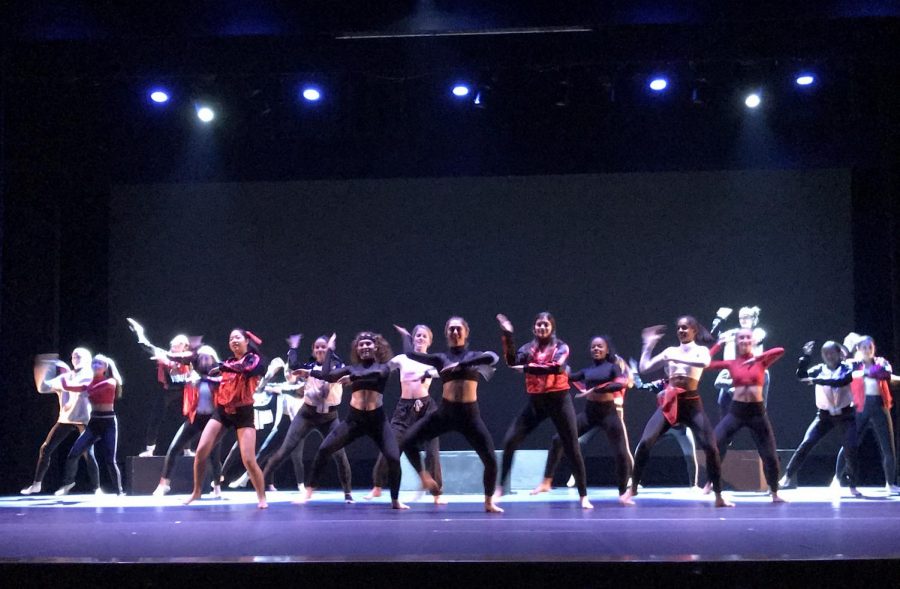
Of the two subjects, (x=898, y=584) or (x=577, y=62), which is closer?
(x=898, y=584)

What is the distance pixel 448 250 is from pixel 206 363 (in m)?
3.30

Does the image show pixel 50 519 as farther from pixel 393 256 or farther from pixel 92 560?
pixel 393 256

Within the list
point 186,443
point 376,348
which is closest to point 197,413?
point 186,443

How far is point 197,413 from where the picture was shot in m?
9.38

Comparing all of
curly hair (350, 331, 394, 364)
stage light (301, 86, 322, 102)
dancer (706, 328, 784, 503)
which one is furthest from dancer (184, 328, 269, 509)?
dancer (706, 328, 784, 503)

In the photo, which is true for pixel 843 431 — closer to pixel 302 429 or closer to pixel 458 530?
pixel 458 530

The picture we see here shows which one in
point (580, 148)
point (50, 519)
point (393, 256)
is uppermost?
point (580, 148)

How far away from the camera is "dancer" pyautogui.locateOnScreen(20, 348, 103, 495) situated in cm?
993

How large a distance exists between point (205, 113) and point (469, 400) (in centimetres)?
508

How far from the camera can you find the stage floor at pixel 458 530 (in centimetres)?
512

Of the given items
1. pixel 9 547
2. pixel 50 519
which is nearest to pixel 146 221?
pixel 50 519

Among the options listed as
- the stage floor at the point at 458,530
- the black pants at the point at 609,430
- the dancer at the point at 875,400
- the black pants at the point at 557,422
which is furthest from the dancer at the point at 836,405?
the black pants at the point at 557,422

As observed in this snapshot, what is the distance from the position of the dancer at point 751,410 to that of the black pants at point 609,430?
82cm

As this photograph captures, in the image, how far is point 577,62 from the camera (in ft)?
31.4
